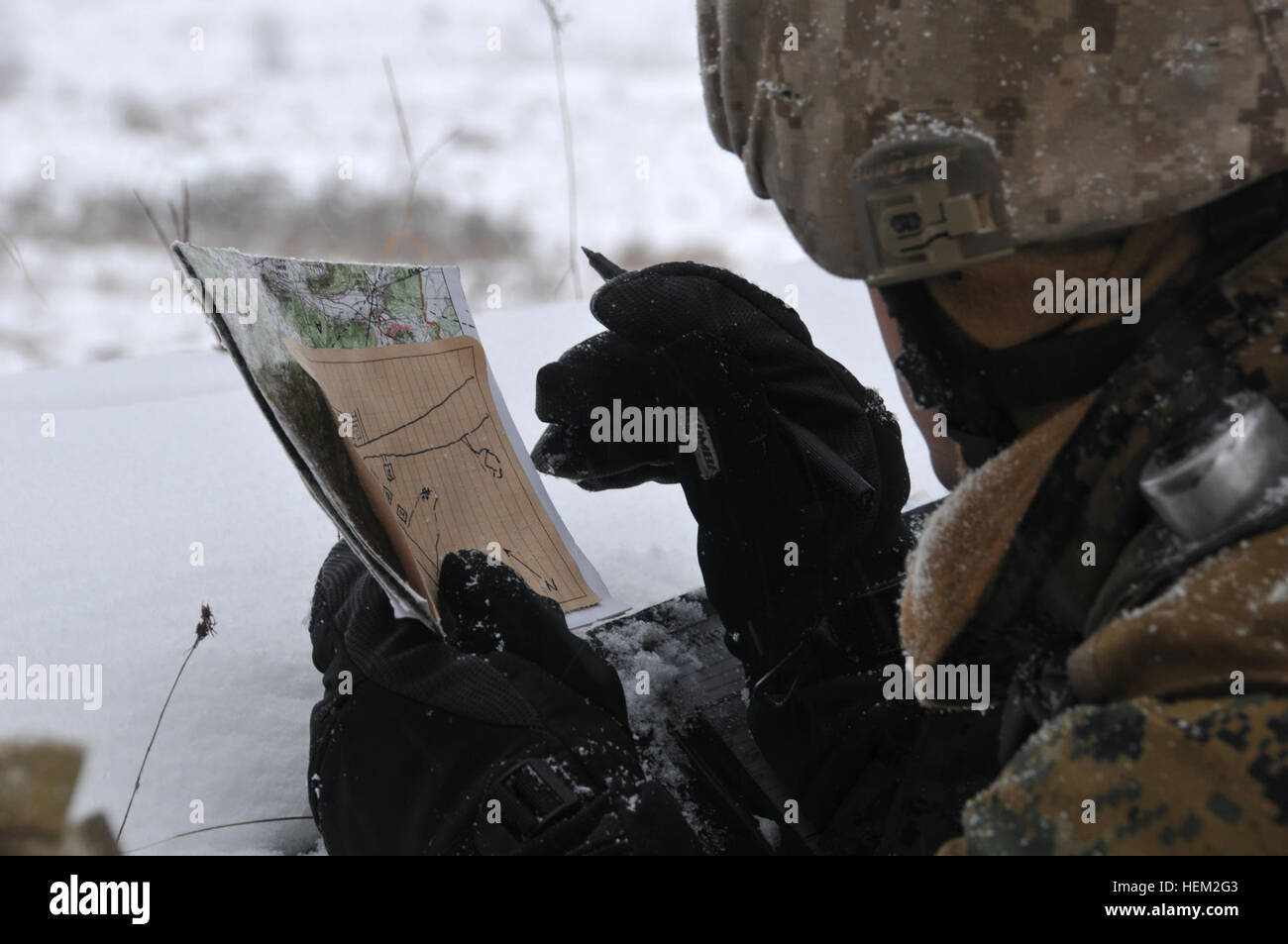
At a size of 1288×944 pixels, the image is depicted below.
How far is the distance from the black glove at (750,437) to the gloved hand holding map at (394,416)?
0.11 metres

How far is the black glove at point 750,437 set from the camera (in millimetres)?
843

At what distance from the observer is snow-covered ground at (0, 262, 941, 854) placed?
0.80 meters

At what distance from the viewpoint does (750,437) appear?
835mm

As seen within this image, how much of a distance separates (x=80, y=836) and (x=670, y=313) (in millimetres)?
618

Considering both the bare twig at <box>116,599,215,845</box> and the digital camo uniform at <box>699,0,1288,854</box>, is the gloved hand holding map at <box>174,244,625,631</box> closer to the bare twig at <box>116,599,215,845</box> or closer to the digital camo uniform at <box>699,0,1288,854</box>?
the bare twig at <box>116,599,215,845</box>

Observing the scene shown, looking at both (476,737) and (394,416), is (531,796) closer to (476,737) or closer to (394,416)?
(476,737)

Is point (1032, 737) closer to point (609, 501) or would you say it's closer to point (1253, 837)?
point (1253, 837)

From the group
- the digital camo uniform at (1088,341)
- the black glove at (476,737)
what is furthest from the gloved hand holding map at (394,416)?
the digital camo uniform at (1088,341)

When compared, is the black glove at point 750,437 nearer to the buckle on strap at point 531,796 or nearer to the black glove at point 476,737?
the black glove at point 476,737

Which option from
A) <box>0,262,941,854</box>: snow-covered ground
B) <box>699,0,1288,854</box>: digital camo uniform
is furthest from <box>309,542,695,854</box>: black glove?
<box>699,0,1288,854</box>: digital camo uniform

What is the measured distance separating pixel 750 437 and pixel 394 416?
1.10ft

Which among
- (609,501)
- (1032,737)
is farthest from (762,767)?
(609,501)

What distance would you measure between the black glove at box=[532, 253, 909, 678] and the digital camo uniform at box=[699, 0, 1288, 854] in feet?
0.79

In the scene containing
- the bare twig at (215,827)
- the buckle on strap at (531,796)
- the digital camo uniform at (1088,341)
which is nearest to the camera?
the digital camo uniform at (1088,341)
